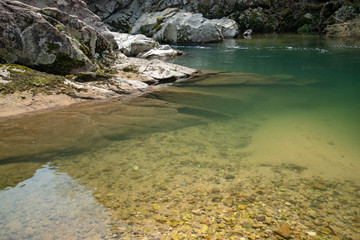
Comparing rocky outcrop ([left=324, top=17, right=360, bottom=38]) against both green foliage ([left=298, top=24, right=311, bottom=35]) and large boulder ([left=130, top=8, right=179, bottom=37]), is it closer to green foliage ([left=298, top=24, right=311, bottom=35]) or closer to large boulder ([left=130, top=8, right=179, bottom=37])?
green foliage ([left=298, top=24, right=311, bottom=35])

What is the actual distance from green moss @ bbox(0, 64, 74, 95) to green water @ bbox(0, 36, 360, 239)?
1.10 m

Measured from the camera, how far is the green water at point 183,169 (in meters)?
2.99

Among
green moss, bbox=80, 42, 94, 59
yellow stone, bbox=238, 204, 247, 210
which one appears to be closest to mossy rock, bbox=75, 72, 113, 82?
Answer: green moss, bbox=80, 42, 94, 59

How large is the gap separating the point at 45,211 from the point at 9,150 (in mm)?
2135

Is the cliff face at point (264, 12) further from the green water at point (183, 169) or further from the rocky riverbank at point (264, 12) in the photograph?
the green water at point (183, 169)

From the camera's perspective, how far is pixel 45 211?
312 centimetres

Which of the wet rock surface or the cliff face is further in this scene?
the cliff face

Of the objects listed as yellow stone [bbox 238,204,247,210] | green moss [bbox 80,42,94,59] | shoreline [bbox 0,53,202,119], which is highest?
green moss [bbox 80,42,94,59]

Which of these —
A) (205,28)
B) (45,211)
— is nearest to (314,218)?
(45,211)

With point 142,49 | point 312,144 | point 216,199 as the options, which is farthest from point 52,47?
point 142,49

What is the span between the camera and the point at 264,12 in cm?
3544

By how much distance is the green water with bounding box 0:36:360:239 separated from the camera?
299cm

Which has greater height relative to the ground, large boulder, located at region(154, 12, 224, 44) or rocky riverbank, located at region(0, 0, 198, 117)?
large boulder, located at region(154, 12, 224, 44)

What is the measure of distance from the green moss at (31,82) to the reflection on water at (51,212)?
4328mm
